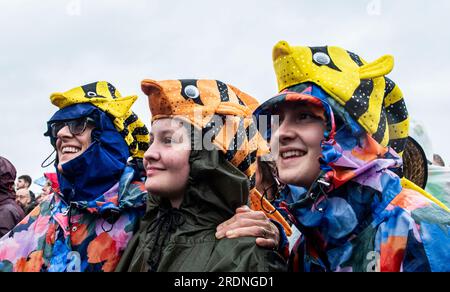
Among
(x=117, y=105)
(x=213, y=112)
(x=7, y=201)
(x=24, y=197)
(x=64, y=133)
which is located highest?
(x=213, y=112)

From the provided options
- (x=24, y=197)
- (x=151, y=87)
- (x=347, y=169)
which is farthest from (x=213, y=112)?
(x=24, y=197)

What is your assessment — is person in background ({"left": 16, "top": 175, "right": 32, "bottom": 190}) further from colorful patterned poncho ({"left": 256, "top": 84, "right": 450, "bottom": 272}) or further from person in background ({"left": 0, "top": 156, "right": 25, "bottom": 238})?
colorful patterned poncho ({"left": 256, "top": 84, "right": 450, "bottom": 272})

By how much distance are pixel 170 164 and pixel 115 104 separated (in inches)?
57.3

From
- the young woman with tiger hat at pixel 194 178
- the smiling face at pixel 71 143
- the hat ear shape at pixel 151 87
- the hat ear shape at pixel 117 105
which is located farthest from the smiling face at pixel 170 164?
the hat ear shape at pixel 117 105

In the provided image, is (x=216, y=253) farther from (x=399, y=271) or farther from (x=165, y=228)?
(x=399, y=271)

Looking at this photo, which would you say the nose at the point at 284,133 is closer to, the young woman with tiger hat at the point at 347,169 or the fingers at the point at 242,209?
the young woman with tiger hat at the point at 347,169

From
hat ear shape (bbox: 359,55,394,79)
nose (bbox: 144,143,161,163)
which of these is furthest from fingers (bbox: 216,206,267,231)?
hat ear shape (bbox: 359,55,394,79)

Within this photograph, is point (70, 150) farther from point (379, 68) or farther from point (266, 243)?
point (379, 68)

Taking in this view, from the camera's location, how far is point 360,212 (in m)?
2.72

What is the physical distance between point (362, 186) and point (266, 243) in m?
0.65

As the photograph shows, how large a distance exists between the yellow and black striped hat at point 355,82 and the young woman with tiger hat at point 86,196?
60.2 inches

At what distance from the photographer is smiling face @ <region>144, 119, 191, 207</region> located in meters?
3.23

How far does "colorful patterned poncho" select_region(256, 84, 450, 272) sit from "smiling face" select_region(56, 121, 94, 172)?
1.82 meters

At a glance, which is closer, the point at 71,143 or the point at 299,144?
the point at 299,144
